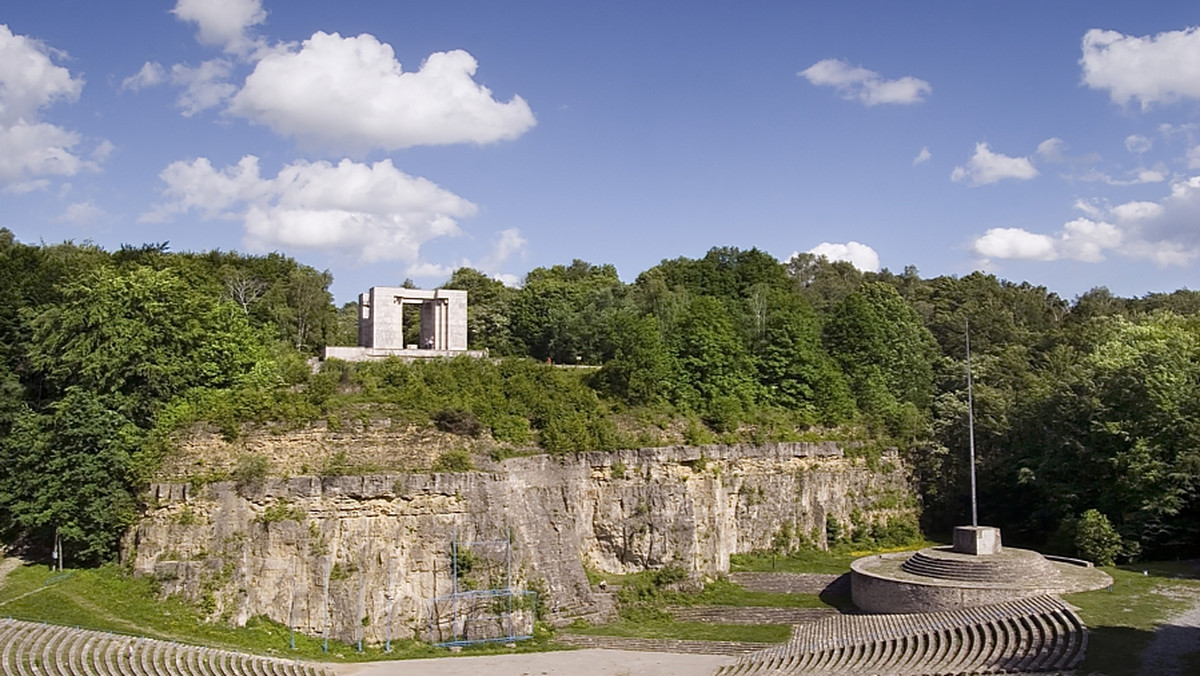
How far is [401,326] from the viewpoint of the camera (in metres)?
45.2

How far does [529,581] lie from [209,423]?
533 inches

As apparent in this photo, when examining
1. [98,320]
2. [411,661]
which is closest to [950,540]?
[411,661]

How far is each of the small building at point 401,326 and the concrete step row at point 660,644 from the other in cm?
1636

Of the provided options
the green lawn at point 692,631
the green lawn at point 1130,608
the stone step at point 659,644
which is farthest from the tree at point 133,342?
the green lawn at point 1130,608

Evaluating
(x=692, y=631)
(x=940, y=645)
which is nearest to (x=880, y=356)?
(x=692, y=631)

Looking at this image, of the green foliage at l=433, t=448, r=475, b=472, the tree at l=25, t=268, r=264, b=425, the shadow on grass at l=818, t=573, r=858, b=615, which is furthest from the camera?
the shadow on grass at l=818, t=573, r=858, b=615

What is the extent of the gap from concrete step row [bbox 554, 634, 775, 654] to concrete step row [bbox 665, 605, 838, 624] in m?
3.22

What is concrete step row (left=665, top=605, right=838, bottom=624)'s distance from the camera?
36.6 m

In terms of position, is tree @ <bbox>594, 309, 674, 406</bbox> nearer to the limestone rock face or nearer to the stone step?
the limestone rock face

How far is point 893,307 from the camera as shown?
196 ft

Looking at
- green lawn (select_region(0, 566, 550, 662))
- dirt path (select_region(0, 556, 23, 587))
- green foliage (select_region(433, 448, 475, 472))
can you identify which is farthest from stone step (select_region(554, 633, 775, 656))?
dirt path (select_region(0, 556, 23, 587))

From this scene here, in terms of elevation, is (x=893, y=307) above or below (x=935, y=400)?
above

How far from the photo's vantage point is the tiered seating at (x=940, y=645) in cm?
2562

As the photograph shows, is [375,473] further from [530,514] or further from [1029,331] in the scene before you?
[1029,331]
